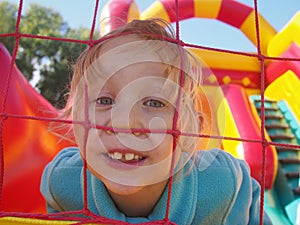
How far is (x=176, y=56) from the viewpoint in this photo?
68 centimetres

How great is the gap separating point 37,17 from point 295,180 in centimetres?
857

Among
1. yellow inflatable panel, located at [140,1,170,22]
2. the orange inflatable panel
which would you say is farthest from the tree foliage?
the orange inflatable panel

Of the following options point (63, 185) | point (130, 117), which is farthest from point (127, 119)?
point (63, 185)

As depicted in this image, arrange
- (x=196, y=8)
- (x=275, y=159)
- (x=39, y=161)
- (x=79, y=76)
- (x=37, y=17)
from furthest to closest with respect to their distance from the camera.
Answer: (x=37, y=17)
(x=196, y=8)
(x=275, y=159)
(x=39, y=161)
(x=79, y=76)

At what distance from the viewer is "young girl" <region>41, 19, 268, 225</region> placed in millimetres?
583

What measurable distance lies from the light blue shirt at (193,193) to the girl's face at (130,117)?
0.08 meters

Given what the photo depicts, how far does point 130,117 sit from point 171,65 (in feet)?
0.44

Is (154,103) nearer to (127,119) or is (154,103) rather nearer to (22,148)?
(127,119)

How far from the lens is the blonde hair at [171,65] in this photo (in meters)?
0.66

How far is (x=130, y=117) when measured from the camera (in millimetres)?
571

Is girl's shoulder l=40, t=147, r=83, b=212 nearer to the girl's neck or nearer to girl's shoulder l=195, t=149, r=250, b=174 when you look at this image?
the girl's neck

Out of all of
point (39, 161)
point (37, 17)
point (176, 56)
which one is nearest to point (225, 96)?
point (39, 161)

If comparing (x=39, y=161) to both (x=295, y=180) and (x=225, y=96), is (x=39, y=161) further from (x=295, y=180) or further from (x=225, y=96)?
(x=225, y=96)

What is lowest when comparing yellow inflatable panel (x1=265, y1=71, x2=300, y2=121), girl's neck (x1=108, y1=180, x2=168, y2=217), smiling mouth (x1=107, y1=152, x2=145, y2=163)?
girl's neck (x1=108, y1=180, x2=168, y2=217)
